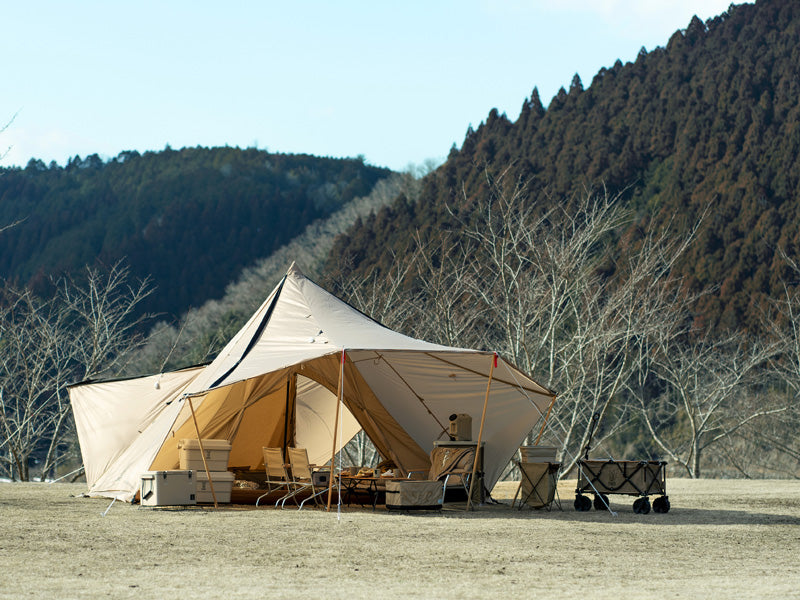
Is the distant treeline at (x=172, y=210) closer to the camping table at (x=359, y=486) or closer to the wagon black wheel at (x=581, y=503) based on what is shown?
the camping table at (x=359, y=486)

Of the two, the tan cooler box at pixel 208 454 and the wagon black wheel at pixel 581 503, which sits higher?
the tan cooler box at pixel 208 454

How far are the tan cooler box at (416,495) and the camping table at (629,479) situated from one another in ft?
4.98

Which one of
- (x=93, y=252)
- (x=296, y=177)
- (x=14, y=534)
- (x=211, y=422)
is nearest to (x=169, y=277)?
(x=93, y=252)

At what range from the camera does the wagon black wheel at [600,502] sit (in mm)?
10062

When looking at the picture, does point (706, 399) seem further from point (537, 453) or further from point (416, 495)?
point (416, 495)

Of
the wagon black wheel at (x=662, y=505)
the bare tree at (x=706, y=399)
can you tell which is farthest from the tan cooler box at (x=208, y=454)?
the bare tree at (x=706, y=399)

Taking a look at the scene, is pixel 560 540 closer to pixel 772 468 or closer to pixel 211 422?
pixel 211 422

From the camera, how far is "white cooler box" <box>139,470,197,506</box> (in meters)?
9.51

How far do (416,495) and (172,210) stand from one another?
6218cm

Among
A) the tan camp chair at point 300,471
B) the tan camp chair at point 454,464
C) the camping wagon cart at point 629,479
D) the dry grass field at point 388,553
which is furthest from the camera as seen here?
the tan camp chair at point 300,471

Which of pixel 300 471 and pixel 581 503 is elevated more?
pixel 300 471

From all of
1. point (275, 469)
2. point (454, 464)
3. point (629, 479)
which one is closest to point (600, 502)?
point (629, 479)

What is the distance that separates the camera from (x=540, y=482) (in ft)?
33.1

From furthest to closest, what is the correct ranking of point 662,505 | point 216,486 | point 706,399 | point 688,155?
point 688,155 < point 706,399 < point 216,486 < point 662,505
